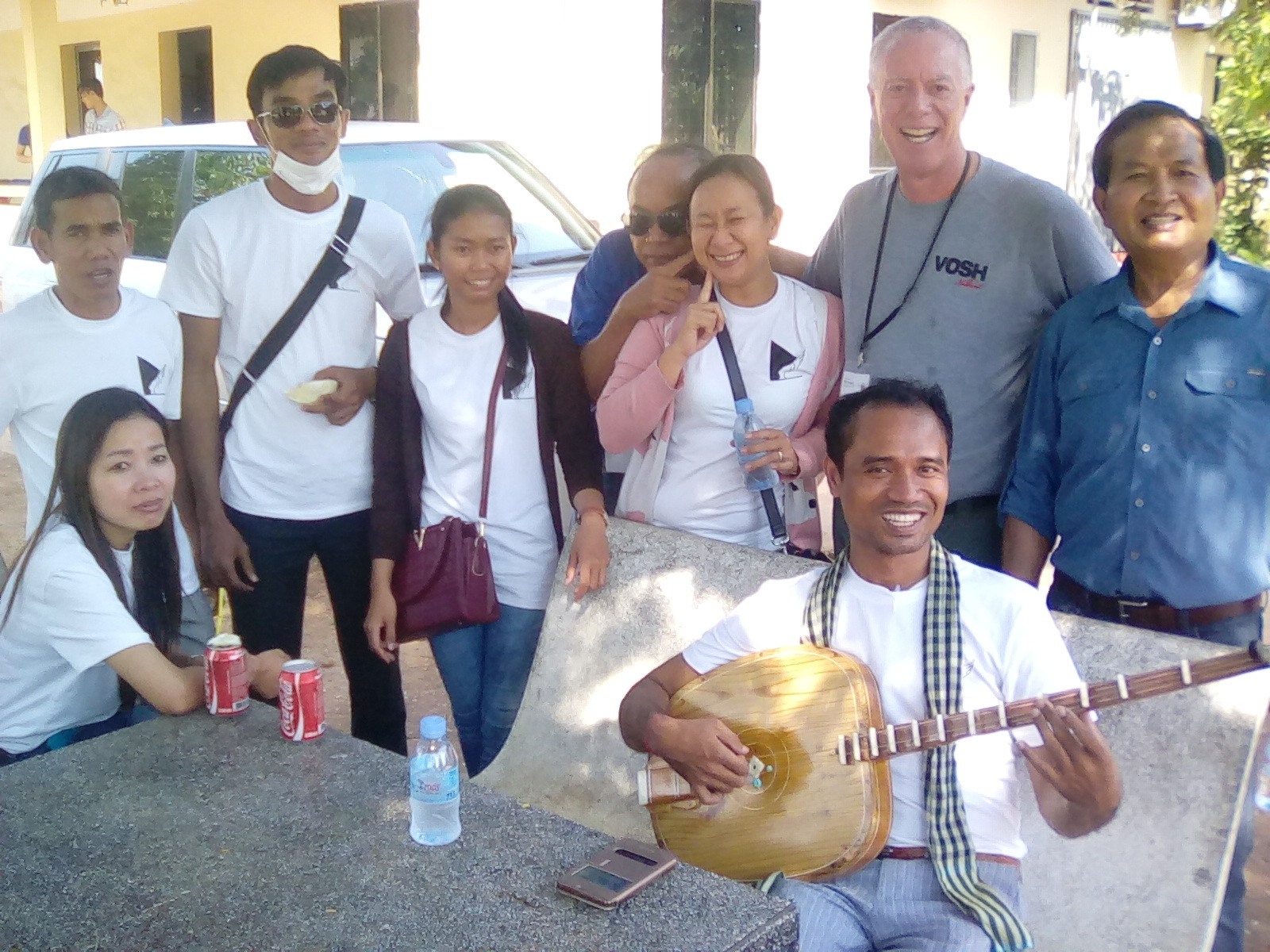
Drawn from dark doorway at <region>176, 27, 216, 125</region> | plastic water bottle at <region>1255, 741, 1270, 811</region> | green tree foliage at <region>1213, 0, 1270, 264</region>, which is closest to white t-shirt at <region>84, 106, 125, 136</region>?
dark doorway at <region>176, 27, 216, 125</region>

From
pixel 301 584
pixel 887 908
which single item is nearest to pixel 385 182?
pixel 301 584

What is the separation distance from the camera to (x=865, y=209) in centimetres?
326

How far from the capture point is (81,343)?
337 centimetres

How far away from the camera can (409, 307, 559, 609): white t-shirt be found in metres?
3.22

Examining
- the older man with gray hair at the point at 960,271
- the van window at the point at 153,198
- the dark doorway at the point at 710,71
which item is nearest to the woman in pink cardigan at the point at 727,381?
the older man with gray hair at the point at 960,271

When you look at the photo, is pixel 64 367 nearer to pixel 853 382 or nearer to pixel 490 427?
pixel 490 427

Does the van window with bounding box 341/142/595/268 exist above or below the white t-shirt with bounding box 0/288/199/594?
above

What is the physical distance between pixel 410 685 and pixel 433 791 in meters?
2.93

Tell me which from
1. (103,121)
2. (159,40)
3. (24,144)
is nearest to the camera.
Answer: (103,121)

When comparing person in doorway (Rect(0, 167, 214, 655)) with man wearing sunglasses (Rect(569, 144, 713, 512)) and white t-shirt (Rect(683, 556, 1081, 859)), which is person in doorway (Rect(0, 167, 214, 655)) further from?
white t-shirt (Rect(683, 556, 1081, 859))

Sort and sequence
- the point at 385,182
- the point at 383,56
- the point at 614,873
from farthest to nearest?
1. the point at 383,56
2. the point at 385,182
3. the point at 614,873

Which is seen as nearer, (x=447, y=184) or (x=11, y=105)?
(x=447, y=184)

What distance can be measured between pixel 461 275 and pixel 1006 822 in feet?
6.01

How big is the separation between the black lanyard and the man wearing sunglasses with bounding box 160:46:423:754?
1313mm
